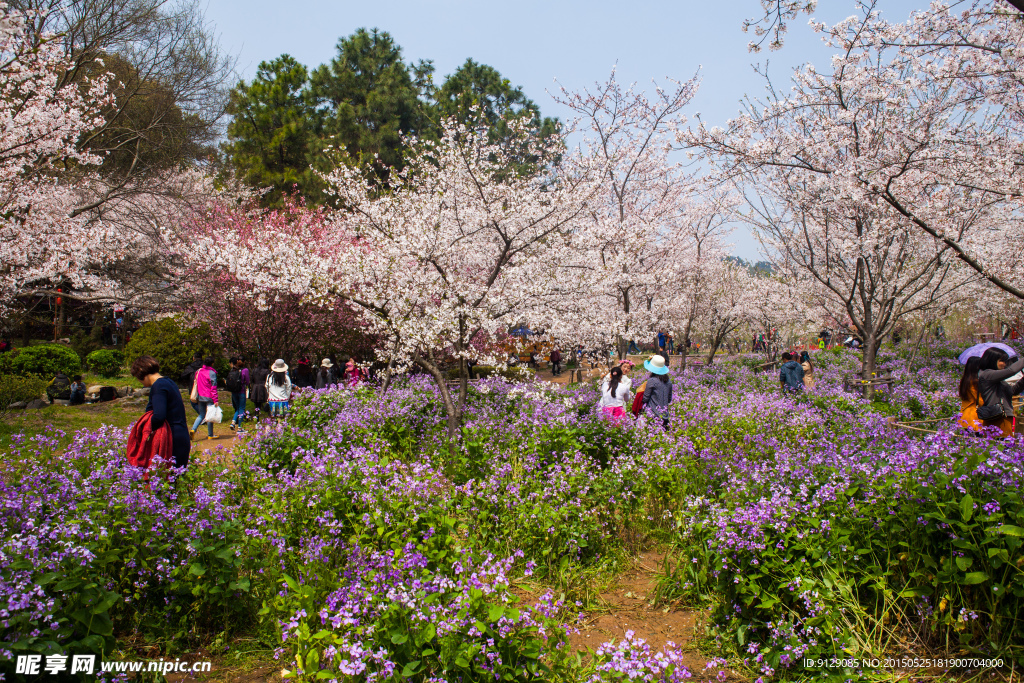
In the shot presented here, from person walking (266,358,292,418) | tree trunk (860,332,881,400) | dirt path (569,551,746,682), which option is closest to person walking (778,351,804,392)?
tree trunk (860,332,881,400)

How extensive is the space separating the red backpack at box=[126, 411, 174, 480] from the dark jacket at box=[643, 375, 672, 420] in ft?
20.3

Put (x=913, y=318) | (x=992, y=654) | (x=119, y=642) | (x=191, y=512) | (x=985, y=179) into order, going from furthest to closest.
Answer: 1. (x=913, y=318)
2. (x=985, y=179)
3. (x=191, y=512)
4. (x=119, y=642)
5. (x=992, y=654)

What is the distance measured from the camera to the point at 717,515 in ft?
→ 13.4

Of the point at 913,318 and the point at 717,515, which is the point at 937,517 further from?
the point at 913,318

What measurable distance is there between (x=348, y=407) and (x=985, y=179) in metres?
9.61

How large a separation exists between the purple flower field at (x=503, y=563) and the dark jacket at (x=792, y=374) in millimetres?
6649

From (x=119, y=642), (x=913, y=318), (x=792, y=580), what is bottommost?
(x=119, y=642)

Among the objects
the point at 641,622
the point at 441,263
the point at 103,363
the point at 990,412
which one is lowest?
the point at 641,622

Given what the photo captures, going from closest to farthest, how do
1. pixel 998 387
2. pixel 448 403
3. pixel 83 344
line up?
pixel 998 387 → pixel 448 403 → pixel 83 344

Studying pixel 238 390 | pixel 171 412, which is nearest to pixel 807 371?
pixel 238 390

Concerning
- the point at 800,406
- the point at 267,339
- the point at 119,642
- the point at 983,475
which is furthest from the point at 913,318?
the point at 119,642

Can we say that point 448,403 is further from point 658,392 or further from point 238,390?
point 238,390

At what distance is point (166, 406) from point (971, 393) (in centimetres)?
847

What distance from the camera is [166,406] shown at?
541 cm
